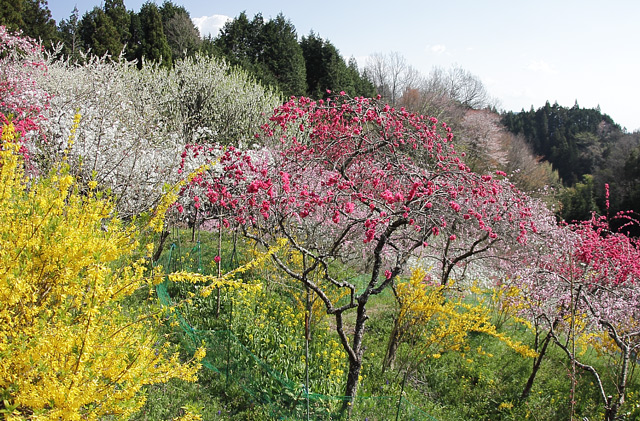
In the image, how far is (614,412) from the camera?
4043mm

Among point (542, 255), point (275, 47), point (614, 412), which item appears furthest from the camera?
point (275, 47)

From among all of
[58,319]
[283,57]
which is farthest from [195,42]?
[58,319]

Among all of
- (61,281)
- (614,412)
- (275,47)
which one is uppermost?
(275,47)

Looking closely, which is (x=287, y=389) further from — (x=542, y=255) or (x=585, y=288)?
(x=542, y=255)

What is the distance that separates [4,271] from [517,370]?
729 centimetres

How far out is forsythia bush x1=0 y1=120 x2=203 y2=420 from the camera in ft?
6.57

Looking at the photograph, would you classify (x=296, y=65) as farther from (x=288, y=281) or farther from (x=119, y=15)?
(x=288, y=281)

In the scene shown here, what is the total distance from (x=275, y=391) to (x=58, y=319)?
301 cm

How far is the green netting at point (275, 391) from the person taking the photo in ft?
14.6

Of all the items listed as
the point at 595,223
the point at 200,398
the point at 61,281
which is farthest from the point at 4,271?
the point at 595,223

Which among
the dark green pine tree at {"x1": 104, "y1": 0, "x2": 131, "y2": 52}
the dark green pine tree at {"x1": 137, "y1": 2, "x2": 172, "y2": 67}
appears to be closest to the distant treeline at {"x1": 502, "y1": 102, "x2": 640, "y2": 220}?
the dark green pine tree at {"x1": 137, "y1": 2, "x2": 172, "y2": 67}

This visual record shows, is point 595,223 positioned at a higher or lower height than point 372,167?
lower

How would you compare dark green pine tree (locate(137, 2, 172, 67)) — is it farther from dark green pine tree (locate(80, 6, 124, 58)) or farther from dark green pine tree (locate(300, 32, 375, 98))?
dark green pine tree (locate(300, 32, 375, 98))

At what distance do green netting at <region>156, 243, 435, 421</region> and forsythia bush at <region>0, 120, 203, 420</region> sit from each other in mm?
2192
